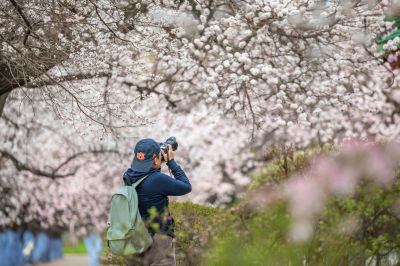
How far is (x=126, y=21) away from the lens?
30.6 feet

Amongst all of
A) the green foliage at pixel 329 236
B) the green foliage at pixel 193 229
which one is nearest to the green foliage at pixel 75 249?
the green foliage at pixel 193 229

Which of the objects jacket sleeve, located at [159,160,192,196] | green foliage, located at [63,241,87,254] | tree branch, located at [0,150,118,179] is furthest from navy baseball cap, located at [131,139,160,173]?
green foliage, located at [63,241,87,254]

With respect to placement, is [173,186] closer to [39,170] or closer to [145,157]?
[145,157]

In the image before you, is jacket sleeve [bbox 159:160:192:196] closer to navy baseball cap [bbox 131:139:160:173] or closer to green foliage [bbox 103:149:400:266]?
navy baseball cap [bbox 131:139:160:173]

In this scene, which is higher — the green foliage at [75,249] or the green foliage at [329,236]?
the green foliage at [329,236]

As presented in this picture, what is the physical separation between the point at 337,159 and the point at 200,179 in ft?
30.9

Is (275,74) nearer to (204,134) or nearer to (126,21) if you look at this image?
(126,21)

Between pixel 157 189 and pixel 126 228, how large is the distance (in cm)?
39

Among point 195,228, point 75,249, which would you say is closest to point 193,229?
point 195,228

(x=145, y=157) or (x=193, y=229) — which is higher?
(x=145, y=157)

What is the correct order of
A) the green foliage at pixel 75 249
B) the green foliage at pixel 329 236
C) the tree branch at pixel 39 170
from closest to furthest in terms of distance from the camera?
the green foliage at pixel 329 236 < the tree branch at pixel 39 170 < the green foliage at pixel 75 249

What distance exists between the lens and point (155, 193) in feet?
18.1

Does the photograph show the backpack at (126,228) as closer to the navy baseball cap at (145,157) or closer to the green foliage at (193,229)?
the navy baseball cap at (145,157)

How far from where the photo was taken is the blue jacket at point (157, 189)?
Answer: 5461mm
